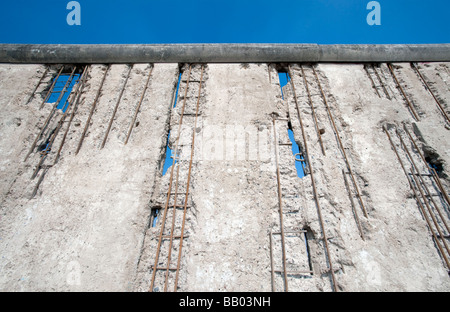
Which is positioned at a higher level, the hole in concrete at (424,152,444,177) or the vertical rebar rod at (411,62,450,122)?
the vertical rebar rod at (411,62,450,122)

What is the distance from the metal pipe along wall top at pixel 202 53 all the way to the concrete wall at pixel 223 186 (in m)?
0.24

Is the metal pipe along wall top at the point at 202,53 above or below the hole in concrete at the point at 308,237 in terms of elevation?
above

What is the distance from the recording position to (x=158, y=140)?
3906 millimetres

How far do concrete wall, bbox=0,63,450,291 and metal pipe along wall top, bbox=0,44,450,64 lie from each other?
0.79 feet

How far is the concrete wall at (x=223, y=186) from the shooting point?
296 cm

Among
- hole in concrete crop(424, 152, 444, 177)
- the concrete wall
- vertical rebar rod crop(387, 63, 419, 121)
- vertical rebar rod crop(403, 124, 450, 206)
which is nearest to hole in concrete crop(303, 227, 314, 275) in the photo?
the concrete wall

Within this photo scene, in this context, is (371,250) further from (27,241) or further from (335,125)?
(27,241)

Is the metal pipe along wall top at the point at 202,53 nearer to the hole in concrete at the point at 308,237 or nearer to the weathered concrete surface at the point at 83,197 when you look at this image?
the weathered concrete surface at the point at 83,197

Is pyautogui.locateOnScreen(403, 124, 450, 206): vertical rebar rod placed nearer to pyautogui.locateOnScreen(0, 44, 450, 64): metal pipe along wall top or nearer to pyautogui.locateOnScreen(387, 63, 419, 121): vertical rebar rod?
pyautogui.locateOnScreen(387, 63, 419, 121): vertical rebar rod

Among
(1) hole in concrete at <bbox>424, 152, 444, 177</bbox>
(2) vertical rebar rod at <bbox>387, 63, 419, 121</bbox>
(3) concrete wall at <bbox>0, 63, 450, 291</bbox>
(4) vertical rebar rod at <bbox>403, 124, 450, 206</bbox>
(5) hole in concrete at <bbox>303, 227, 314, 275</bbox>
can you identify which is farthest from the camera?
(2) vertical rebar rod at <bbox>387, 63, 419, 121</bbox>

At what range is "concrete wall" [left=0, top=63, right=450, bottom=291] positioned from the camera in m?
2.96

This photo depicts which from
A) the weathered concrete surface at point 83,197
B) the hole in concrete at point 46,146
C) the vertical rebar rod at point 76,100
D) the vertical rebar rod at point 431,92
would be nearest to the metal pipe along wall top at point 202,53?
the vertical rebar rod at point 431,92

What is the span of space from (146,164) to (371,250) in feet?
11.1

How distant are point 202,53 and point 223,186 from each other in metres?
2.93
